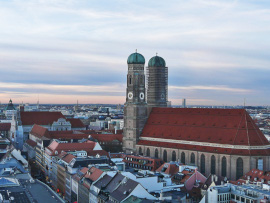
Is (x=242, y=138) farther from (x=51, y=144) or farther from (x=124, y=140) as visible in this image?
(x=51, y=144)

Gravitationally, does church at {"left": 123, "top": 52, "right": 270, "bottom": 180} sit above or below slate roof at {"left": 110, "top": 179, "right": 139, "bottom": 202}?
above

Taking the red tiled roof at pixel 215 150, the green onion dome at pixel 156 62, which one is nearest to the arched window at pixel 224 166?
the red tiled roof at pixel 215 150

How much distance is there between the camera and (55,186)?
119 metres

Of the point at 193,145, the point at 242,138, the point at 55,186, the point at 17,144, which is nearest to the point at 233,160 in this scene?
the point at 242,138

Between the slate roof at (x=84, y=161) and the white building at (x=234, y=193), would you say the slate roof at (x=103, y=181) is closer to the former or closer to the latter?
the slate roof at (x=84, y=161)

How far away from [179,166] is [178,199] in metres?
27.4

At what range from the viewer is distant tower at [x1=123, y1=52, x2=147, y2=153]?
140m

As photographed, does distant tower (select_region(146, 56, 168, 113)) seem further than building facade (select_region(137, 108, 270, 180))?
Yes

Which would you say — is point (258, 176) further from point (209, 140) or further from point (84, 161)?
point (84, 161)

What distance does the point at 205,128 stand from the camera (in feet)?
406

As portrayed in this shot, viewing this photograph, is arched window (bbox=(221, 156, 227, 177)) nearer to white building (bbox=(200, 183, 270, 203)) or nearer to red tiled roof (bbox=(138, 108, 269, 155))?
red tiled roof (bbox=(138, 108, 269, 155))

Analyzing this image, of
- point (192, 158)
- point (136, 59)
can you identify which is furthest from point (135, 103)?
point (192, 158)

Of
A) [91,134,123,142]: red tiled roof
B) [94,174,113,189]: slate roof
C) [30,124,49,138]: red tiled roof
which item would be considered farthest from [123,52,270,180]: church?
[94,174,113,189]: slate roof

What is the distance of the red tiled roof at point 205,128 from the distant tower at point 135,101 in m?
2.81
